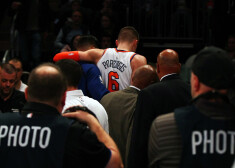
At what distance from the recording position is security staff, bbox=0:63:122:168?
282 centimetres

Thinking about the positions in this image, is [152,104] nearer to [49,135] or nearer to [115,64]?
[49,135]

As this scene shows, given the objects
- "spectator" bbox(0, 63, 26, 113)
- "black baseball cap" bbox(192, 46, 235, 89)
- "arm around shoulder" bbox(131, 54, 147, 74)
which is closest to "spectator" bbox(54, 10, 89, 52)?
"spectator" bbox(0, 63, 26, 113)

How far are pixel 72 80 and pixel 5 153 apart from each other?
121 cm

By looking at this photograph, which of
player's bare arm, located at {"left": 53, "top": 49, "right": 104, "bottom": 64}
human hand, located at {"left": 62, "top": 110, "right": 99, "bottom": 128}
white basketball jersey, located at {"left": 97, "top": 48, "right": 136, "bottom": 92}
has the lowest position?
white basketball jersey, located at {"left": 97, "top": 48, "right": 136, "bottom": 92}

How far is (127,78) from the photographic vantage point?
20.2 feet

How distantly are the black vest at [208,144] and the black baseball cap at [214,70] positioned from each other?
23 cm

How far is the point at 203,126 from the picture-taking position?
2.71 meters

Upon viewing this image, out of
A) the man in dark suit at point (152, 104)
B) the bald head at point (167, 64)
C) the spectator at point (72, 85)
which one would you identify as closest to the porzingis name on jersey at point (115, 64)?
the bald head at point (167, 64)

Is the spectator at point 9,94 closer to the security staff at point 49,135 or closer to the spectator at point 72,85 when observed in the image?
the spectator at point 72,85

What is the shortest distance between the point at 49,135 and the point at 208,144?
975 millimetres

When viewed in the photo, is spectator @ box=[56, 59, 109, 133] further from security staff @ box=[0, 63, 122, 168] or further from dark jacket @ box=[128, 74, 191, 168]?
security staff @ box=[0, 63, 122, 168]

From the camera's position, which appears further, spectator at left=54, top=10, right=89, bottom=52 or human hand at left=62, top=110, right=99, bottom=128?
spectator at left=54, top=10, right=89, bottom=52

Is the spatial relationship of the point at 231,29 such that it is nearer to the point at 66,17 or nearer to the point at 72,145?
the point at 66,17

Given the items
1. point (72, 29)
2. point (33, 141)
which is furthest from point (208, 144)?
point (72, 29)
